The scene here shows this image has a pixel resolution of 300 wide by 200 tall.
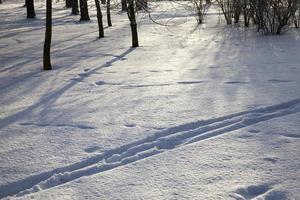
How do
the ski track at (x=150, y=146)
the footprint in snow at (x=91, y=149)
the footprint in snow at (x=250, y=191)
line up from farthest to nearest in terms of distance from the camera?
1. the footprint in snow at (x=91, y=149)
2. the ski track at (x=150, y=146)
3. the footprint in snow at (x=250, y=191)

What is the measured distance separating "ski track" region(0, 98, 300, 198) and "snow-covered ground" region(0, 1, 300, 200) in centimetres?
1

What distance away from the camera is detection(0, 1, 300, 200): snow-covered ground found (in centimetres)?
395

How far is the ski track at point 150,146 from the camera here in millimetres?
4129

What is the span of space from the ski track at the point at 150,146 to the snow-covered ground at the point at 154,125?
14mm

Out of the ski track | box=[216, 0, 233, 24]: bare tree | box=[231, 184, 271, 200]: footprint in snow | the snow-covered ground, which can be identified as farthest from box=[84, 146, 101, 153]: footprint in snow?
box=[216, 0, 233, 24]: bare tree

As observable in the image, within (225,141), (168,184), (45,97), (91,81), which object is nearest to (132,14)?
(91,81)

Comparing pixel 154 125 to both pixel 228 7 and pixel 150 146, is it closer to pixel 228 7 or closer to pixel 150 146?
pixel 150 146

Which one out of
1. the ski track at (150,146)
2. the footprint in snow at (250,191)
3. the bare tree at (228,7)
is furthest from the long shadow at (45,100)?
the bare tree at (228,7)

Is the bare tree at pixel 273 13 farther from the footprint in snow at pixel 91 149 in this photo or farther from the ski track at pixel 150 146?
the footprint in snow at pixel 91 149

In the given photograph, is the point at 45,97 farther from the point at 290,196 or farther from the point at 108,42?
the point at 108,42

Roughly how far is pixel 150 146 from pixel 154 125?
0.66m

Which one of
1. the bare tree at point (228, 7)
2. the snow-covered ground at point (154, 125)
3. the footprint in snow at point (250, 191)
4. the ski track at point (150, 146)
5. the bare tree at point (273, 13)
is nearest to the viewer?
the footprint in snow at point (250, 191)

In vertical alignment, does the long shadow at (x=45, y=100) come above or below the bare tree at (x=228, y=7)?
Answer: below

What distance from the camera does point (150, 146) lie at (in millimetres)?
4863
